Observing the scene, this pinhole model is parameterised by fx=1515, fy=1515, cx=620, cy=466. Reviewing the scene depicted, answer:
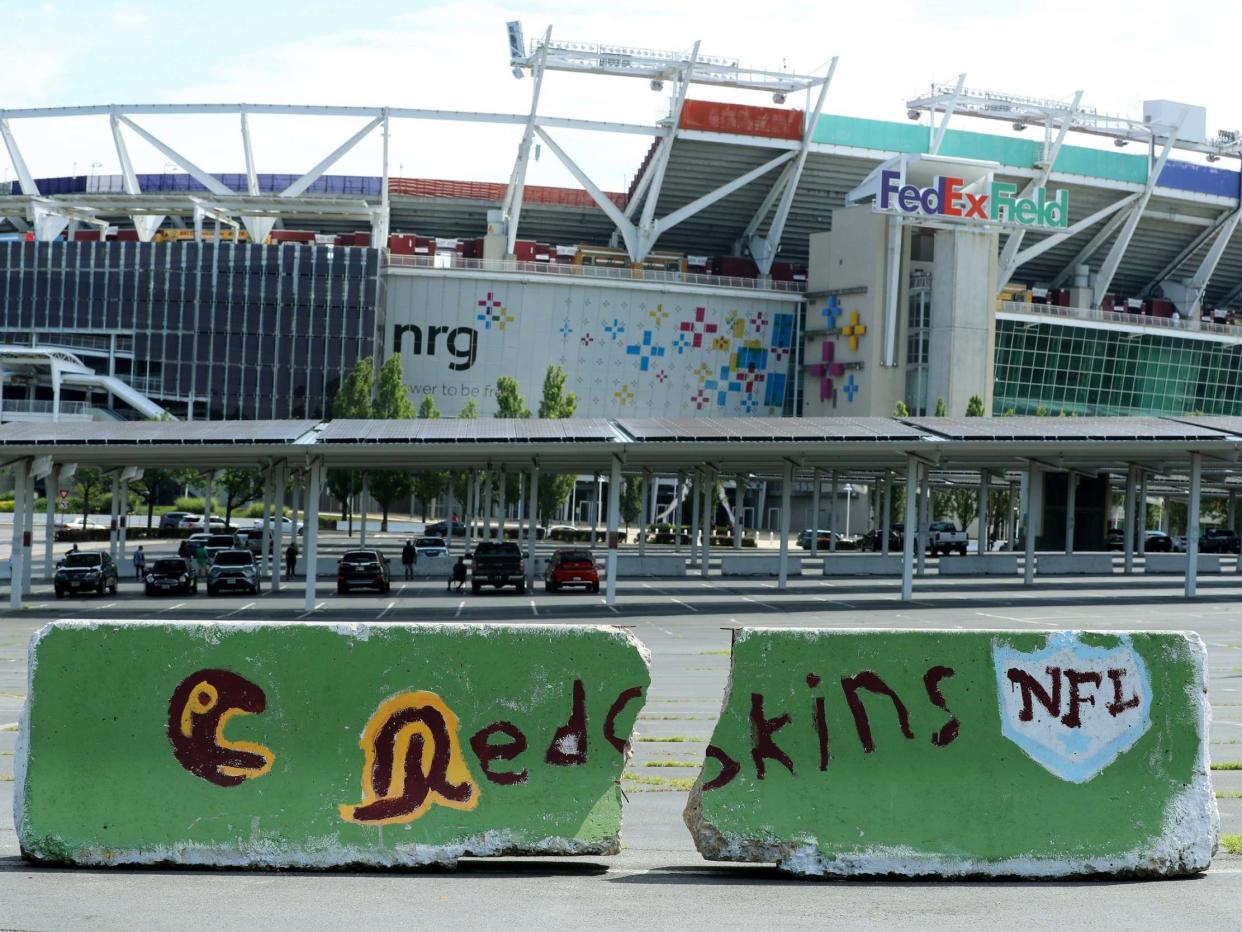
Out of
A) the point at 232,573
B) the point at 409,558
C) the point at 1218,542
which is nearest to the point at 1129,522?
the point at 1218,542

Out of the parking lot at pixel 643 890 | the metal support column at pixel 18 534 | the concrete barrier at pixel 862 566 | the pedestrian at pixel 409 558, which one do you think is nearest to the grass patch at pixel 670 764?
the parking lot at pixel 643 890

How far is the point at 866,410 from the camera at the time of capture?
111875 mm

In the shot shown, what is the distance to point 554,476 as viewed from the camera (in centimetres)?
8938

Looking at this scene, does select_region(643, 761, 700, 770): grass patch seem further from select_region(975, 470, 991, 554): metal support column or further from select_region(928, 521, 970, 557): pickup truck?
select_region(928, 521, 970, 557): pickup truck

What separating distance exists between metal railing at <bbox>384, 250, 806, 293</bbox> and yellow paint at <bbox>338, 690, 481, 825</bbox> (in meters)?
105

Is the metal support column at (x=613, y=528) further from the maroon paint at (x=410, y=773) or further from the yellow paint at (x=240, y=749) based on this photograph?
the yellow paint at (x=240, y=749)

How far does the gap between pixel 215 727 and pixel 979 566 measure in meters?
56.7

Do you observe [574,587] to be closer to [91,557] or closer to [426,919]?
[91,557]

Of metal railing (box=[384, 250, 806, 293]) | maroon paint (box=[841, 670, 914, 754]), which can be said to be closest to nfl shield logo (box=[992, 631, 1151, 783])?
maroon paint (box=[841, 670, 914, 754])

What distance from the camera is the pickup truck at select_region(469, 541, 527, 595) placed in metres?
49.6

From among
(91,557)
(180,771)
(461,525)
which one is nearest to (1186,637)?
(180,771)

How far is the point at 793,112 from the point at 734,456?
68319 mm

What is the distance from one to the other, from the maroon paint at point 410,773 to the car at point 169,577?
40.2m

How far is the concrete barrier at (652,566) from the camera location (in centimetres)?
6294
